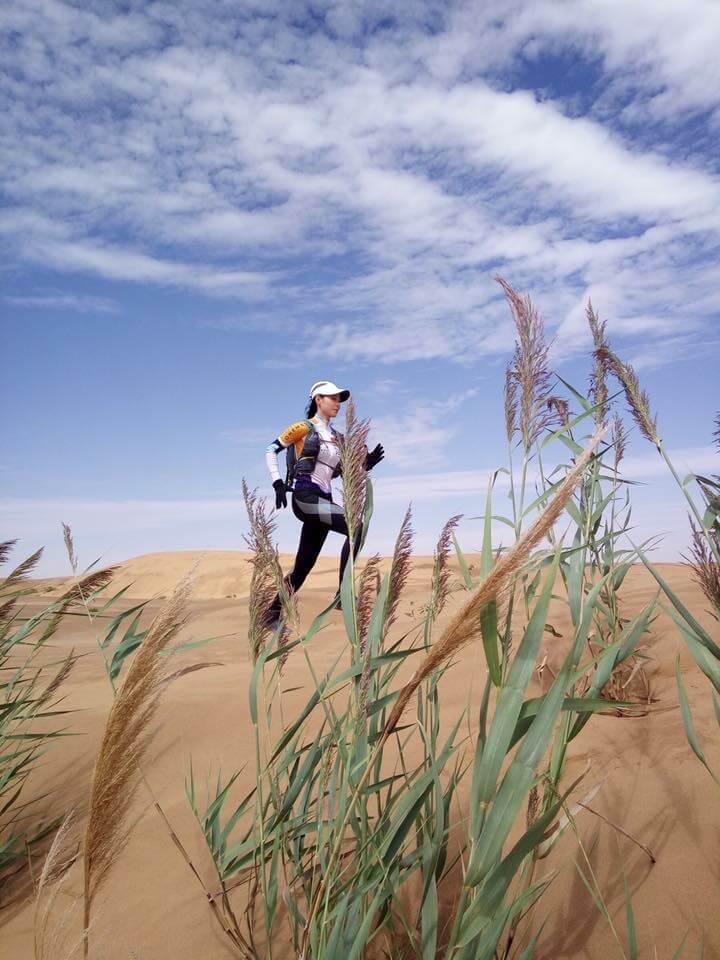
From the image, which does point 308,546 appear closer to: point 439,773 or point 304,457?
point 304,457

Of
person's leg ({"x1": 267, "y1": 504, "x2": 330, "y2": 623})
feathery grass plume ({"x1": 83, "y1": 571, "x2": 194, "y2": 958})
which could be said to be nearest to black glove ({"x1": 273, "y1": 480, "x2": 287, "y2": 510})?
person's leg ({"x1": 267, "y1": 504, "x2": 330, "y2": 623})

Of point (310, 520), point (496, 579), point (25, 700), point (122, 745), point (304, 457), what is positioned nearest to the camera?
point (496, 579)

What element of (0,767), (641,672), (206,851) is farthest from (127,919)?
(641,672)

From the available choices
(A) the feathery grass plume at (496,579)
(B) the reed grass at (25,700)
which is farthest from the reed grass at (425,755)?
(B) the reed grass at (25,700)

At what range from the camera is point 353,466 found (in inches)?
53.5

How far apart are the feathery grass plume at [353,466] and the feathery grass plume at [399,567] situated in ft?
0.30

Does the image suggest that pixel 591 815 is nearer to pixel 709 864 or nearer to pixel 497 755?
pixel 709 864

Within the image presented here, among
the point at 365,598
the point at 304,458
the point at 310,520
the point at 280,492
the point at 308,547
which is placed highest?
the point at 304,458

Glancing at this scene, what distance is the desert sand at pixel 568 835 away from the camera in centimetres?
168

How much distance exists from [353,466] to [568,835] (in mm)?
1327

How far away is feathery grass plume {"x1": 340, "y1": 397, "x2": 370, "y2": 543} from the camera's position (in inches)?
52.2

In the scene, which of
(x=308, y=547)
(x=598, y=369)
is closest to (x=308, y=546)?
(x=308, y=547)

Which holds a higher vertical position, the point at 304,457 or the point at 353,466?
the point at 304,457

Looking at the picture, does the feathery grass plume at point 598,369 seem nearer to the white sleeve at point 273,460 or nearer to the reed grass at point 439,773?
the reed grass at point 439,773
